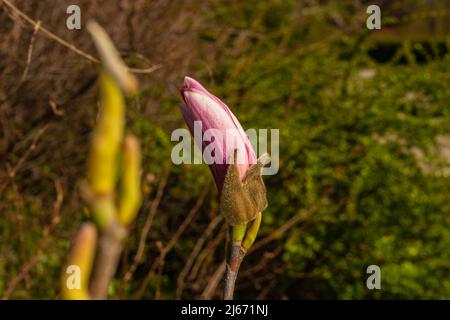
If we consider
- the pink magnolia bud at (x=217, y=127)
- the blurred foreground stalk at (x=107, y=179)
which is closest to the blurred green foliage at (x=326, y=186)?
the pink magnolia bud at (x=217, y=127)

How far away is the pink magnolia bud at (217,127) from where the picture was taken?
2.08 feet

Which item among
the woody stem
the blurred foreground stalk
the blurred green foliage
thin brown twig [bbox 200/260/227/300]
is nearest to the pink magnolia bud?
the woody stem

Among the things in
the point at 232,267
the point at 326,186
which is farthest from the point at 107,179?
the point at 326,186

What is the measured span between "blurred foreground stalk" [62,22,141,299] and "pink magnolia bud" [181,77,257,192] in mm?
385

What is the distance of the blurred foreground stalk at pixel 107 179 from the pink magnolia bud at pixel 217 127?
385mm

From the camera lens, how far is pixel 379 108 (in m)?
2.74

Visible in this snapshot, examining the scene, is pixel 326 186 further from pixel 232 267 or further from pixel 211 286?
pixel 232 267

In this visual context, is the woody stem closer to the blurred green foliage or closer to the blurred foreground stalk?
the blurred foreground stalk

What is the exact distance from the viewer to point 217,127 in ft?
2.09

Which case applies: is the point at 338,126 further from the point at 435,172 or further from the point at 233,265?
the point at 233,265

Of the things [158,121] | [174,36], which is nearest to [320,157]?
[158,121]

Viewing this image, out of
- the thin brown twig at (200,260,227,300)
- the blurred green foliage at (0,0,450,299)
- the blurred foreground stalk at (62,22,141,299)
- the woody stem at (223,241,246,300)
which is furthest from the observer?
the blurred green foliage at (0,0,450,299)

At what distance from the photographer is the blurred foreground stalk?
21 centimetres

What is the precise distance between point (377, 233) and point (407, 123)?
19.2 inches
